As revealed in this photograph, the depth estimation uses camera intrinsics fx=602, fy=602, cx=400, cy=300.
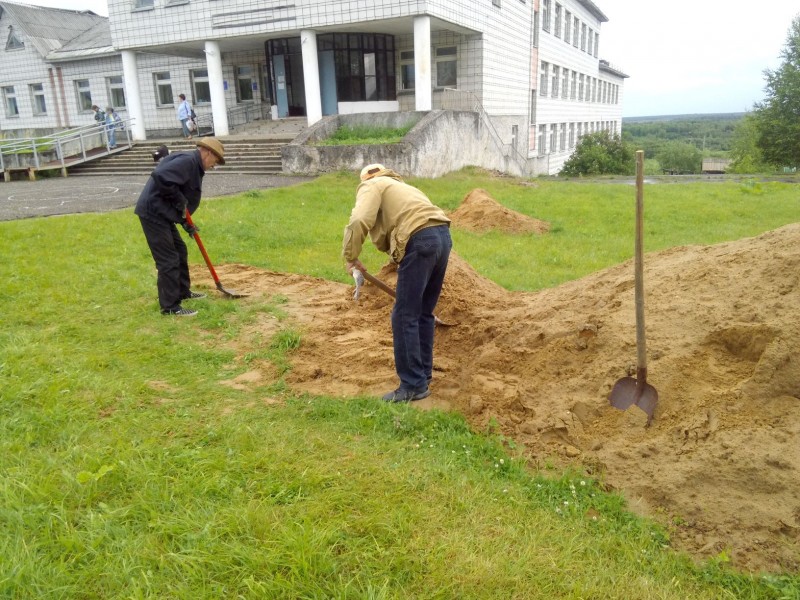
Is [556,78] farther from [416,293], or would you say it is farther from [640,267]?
[640,267]

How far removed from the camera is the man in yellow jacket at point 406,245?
394cm

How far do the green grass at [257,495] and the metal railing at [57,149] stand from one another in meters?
15.5

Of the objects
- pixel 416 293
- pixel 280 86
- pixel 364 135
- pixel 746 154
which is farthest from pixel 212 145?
pixel 746 154

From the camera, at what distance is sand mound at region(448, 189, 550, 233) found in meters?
10.5

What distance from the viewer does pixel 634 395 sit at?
3.48m

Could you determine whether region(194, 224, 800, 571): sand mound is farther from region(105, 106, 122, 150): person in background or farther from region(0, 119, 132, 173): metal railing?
region(105, 106, 122, 150): person in background

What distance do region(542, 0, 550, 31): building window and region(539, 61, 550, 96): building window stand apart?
1.69 metres

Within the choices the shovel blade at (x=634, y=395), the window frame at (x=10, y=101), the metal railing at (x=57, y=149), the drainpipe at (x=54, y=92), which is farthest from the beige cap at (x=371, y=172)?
the window frame at (x=10, y=101)

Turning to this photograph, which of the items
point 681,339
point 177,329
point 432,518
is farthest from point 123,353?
point 681,339

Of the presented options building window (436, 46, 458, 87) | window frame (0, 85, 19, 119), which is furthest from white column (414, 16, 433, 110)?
window frame (0, 85, 19, 119)

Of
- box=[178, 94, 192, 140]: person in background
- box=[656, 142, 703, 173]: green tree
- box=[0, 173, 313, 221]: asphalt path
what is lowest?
box=[656, 142, 703, 173]: green tree

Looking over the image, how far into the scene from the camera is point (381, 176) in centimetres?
419

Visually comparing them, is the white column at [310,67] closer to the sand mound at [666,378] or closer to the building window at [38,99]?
the sand mound at [666,378]

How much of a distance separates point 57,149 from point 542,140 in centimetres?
2252
